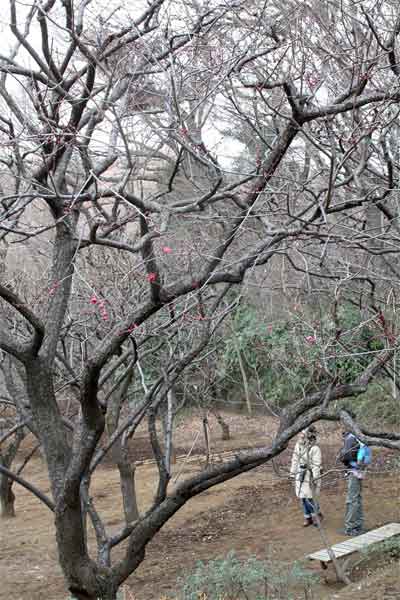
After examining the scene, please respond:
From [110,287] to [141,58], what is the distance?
10.6 ft

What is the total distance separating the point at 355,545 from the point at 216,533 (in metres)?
3.07

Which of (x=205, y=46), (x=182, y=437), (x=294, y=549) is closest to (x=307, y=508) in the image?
(x=294, y=549)

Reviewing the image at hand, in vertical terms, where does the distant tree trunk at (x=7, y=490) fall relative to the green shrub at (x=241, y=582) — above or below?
above

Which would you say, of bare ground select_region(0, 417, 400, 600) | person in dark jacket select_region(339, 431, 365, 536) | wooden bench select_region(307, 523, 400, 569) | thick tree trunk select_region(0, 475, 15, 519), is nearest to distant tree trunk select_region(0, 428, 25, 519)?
thick tree trunk select_region(0, 475, 15, 519)

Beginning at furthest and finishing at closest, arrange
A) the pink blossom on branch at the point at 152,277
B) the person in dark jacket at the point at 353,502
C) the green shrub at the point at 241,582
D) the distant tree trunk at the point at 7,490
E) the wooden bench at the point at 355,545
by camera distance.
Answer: the distant tree trunk at the point at 7,490 < the person in dark jacket at the point at 353,502 < the wooden bench at the point at 355,545 < the green shrub at the point at 241,582 < the pink blossom on branch at the point at 152,277

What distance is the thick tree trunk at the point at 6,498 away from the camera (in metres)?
12.6

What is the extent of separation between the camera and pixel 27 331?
8641 millimetres

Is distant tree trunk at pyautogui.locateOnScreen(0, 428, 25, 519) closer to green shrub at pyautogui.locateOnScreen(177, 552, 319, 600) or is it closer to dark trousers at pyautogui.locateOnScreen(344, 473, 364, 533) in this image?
dark trousers at pyautogui.locateOnScreen(344, 473, 364, 533)

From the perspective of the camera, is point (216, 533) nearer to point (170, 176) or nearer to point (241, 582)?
point (241, 582)

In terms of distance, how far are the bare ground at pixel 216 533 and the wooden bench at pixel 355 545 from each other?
0.81 ft

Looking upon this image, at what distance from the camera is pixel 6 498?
12.7 m

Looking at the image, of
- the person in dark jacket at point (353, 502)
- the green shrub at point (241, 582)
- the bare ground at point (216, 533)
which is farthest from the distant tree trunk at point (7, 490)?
the green shrub at point (241, 582)

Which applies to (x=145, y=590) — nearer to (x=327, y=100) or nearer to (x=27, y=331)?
(x=27, y=331)

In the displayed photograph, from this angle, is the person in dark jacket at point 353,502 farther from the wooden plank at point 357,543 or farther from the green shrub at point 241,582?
the green shrub at point 241,582
